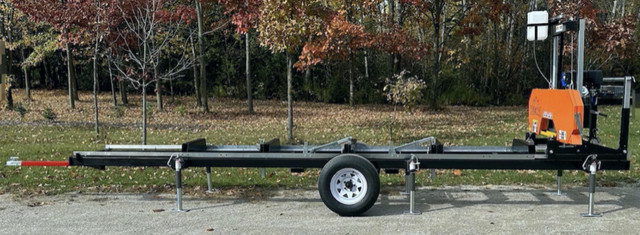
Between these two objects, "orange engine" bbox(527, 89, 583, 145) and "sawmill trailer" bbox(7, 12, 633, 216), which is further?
"sawmill trailer" bbox(7, 12, 633, 216)

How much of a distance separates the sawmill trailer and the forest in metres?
8.73

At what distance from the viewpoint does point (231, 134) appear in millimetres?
16141

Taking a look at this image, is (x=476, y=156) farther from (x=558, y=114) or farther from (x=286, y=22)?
(x=286, y=22)

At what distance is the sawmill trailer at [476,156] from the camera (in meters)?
6.58

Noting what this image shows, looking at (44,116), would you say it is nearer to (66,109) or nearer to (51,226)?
(66,109)

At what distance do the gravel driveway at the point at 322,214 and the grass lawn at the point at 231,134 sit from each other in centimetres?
64

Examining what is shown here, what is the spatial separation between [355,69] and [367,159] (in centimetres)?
2177

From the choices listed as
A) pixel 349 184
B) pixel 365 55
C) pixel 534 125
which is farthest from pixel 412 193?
pixel 365 55

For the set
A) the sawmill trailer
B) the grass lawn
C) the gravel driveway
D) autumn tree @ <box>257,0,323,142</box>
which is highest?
autumn tree @ <box>257,0,323,142</box>

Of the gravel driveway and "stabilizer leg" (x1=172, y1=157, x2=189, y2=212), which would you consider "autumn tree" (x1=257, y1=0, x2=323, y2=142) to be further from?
"stabilizer leg" (x1=172, y1=157, x2=189, y2=212)

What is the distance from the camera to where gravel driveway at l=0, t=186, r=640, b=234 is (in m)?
6.44

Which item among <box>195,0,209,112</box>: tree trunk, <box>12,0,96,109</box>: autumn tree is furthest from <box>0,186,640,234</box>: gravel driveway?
<box>195,0,209,112</box>: tree trunk

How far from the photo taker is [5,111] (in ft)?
68.3

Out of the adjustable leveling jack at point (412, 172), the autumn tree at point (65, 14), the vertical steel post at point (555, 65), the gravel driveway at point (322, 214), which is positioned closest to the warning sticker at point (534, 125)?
the vertical steel post at point (555, 65)
